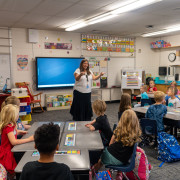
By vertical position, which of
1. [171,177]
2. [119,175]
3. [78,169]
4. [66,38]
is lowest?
[171,177]

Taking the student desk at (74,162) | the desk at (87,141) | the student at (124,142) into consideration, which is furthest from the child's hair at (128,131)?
the student desk at (74,162)

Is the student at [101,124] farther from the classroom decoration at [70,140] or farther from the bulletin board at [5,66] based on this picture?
the bulletin board at [5,66]

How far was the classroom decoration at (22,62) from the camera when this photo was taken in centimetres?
675

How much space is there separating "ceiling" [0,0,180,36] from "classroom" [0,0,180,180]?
0.02 meters

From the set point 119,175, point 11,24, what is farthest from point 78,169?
point 11,24

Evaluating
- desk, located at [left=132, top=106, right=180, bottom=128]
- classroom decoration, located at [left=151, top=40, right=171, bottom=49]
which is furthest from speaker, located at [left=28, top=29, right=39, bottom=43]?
classroom decoration, located at [left=151, top=40, right=171, bottom=49]

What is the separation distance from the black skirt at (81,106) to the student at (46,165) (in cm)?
324

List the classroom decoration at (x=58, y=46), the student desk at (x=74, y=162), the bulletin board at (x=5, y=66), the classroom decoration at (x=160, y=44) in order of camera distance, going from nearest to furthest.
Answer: the student desk at (x=74, y=162) → the bulletin board at (x=5, y=66) → the classroom decoration at (x=58, y=46) → the classroom decoration at (x=160, y=44)

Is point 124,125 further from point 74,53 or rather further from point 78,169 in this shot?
point 74,53

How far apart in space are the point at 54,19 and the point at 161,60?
5.48 metres

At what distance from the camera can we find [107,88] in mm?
8406

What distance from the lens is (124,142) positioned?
2.21 meters

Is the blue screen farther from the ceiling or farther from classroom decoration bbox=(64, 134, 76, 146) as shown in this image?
classroom decoration bbox=(64, 134, 76, 146)

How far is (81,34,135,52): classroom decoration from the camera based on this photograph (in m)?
7.82
